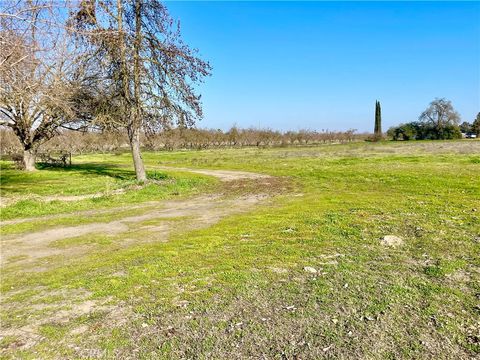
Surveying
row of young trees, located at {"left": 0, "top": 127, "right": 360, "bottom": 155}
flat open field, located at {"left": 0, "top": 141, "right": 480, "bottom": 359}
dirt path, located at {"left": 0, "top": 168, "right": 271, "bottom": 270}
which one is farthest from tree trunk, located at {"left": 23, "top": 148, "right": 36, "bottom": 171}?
row of young trees, located at {"left": 0, "top": 127, "right": 360, "bottom": 155}

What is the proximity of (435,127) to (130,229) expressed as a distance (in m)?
91.1

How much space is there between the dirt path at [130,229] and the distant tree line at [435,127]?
8370cm

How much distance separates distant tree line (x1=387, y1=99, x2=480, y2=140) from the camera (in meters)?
83.2

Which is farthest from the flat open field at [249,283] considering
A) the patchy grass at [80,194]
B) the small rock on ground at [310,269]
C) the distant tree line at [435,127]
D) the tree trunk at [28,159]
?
the distant tree line at [435,127]

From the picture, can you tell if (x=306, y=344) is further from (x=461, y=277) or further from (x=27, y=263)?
(x=27, y=263)

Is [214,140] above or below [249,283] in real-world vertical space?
above

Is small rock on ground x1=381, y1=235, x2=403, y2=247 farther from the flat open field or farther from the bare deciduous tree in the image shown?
the bare deciduous tree

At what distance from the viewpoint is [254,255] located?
6512 millimetres

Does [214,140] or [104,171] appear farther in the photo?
[214,140]

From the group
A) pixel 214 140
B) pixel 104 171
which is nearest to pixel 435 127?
A: pixel 214 140

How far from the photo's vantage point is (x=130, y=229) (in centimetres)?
938

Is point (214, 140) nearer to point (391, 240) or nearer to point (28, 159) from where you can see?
point (28, 159)

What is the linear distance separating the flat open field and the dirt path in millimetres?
58

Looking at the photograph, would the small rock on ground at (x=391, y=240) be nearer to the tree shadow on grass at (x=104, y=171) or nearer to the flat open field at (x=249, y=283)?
the flat open field at (x=249, y=283)
